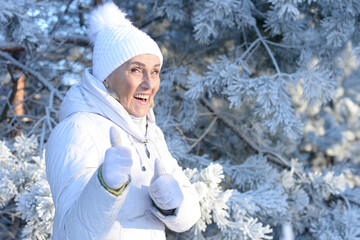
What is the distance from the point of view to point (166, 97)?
12.2 feet

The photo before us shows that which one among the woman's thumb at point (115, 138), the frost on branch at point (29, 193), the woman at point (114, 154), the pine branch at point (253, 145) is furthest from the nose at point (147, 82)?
the pine branch at point (253, 145)

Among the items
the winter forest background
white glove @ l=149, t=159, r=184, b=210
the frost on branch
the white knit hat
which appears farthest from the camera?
the winter forest background

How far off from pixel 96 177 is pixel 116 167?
8cm

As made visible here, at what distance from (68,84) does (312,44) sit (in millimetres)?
2392

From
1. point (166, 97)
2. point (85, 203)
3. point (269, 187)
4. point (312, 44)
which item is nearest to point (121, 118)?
point (85, 203)

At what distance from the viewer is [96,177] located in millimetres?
1157

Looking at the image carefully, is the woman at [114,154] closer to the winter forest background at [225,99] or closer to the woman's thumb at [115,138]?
the woman's thumb at [115,138]

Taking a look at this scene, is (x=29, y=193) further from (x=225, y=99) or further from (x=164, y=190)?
(x=225, y=99)

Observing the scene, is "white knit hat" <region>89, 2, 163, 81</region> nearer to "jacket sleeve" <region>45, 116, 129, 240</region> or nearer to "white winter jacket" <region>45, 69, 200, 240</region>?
"white winter jacket" <region>45, 69, 200, 240</region>

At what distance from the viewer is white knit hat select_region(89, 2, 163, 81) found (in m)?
1.62

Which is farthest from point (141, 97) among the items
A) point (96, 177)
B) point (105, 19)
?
point (96, 177)

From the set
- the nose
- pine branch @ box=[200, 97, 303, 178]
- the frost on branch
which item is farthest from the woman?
pine branch @ box=[200, 97, 303, 178]

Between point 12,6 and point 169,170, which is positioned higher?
point 12,6

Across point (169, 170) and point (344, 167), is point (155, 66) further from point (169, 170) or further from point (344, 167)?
point (344, 167)
